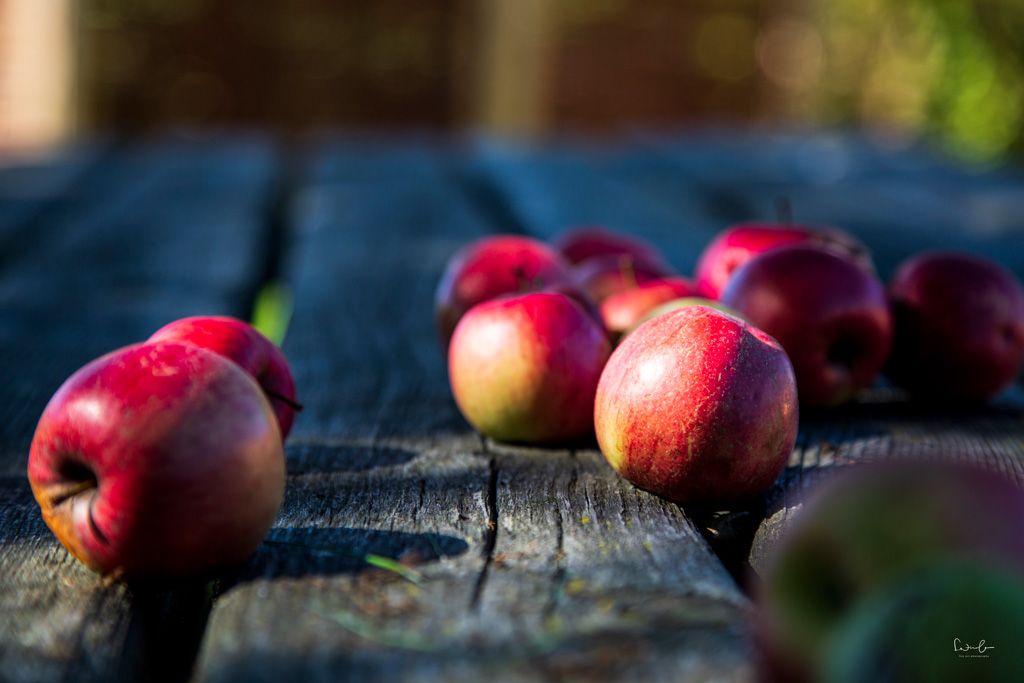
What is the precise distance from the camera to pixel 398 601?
0.91 m

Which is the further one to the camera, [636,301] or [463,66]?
[463,66]

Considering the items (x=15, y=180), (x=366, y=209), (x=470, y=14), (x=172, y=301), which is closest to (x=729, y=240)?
(x=172, y=301)

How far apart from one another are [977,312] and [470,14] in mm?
6540

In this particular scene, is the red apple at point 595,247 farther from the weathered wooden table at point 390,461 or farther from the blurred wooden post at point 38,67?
the blurred wooden post at point 38,67

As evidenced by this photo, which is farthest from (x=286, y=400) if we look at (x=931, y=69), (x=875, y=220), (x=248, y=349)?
(x=931, y=69)

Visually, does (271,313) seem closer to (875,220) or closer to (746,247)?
(875,220)

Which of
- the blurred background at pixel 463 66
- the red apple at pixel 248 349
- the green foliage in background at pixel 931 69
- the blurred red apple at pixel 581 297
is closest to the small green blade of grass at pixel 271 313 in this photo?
the blurred red apple at pixel 581 297

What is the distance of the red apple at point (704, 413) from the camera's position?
3.97 ft

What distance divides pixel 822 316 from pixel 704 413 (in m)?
0.44

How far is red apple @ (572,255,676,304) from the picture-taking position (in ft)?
6.01

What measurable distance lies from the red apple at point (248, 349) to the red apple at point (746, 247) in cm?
72

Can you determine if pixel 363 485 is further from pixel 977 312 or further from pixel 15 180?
pixel 15 180

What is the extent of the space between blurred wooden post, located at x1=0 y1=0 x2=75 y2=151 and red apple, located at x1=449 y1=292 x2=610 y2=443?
628 cm

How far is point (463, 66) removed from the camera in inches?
309
